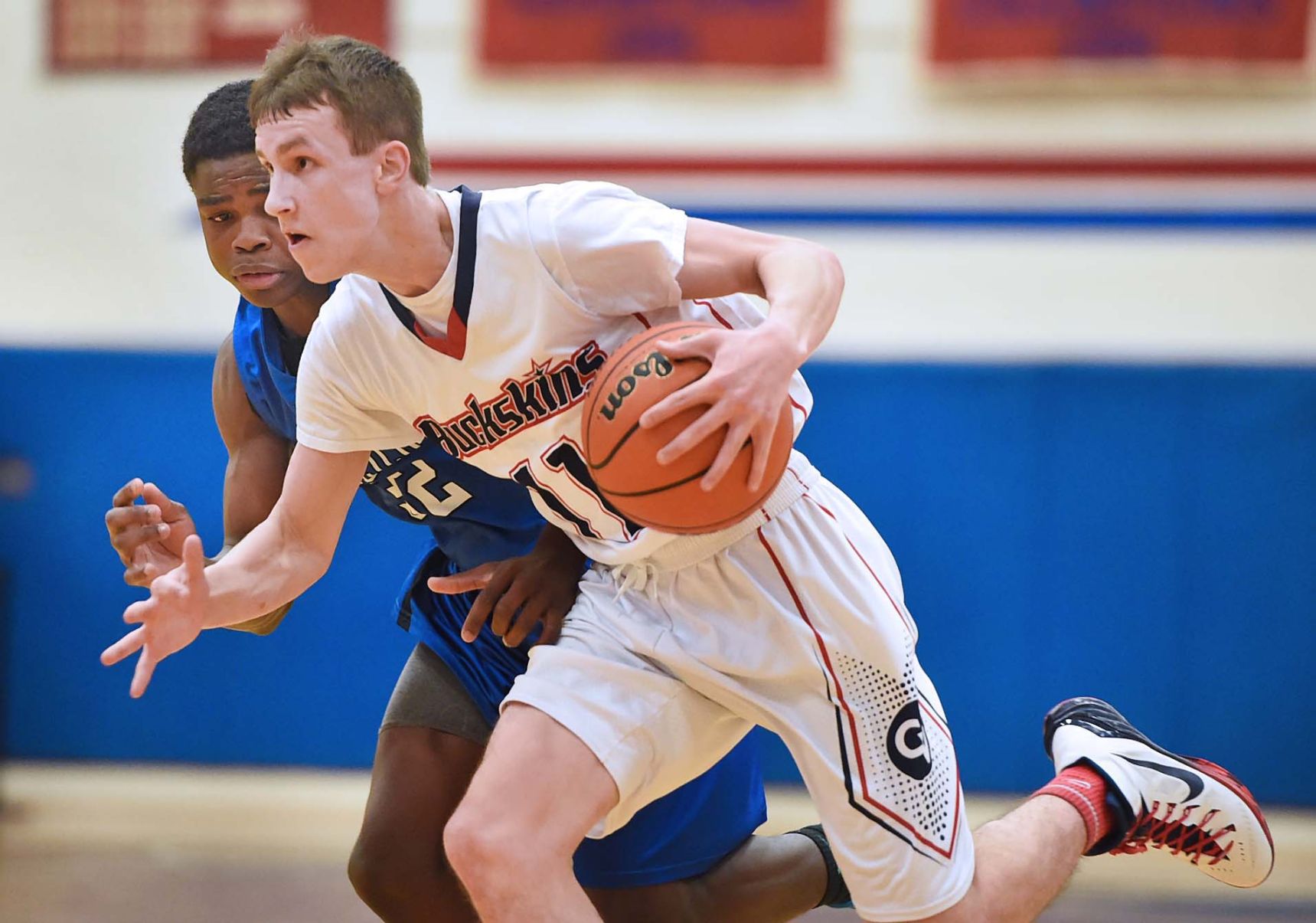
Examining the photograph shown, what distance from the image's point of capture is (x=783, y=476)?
2678mm

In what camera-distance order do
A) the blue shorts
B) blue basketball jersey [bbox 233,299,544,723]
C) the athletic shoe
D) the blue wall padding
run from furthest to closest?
the blue wall padding, the athletic shoe, the blue shorts, blue basketball jersey [bbox 233,299,544,723]

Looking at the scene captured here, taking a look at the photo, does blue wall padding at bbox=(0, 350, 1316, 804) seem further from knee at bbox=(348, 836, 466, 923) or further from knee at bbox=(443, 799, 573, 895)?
knee at bbox=(443, 799, 573, 895)

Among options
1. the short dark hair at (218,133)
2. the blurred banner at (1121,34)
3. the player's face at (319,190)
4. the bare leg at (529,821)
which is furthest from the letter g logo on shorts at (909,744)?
the blurred banner at (1121,34)

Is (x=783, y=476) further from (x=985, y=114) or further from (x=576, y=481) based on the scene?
(x=985, y=114)

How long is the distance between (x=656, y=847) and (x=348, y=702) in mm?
2519

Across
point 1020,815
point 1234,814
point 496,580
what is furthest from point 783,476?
point 1234,814

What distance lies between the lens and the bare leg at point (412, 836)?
2.90 m

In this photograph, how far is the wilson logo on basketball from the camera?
7.47 feet

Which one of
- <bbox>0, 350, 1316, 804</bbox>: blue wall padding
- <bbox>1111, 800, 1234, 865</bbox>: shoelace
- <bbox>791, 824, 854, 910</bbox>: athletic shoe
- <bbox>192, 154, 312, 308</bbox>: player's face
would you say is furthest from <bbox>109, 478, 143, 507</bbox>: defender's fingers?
<bbox>0, 350, 1316, 804</bbox>: blue wall padding

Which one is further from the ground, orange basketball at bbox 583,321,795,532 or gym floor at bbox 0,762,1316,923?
orange basketball at bbox 583,321,795,532

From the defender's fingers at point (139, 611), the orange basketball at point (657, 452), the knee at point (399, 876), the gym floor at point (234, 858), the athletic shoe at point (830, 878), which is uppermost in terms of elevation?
the orange basketball at point (657, 452)

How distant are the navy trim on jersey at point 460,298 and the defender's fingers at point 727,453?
1.91 feet

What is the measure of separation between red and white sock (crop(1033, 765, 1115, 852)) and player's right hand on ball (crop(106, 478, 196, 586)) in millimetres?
1847

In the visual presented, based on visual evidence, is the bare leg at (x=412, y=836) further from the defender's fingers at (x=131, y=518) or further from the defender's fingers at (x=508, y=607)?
the defender's fingers at (x=131, y=518)
